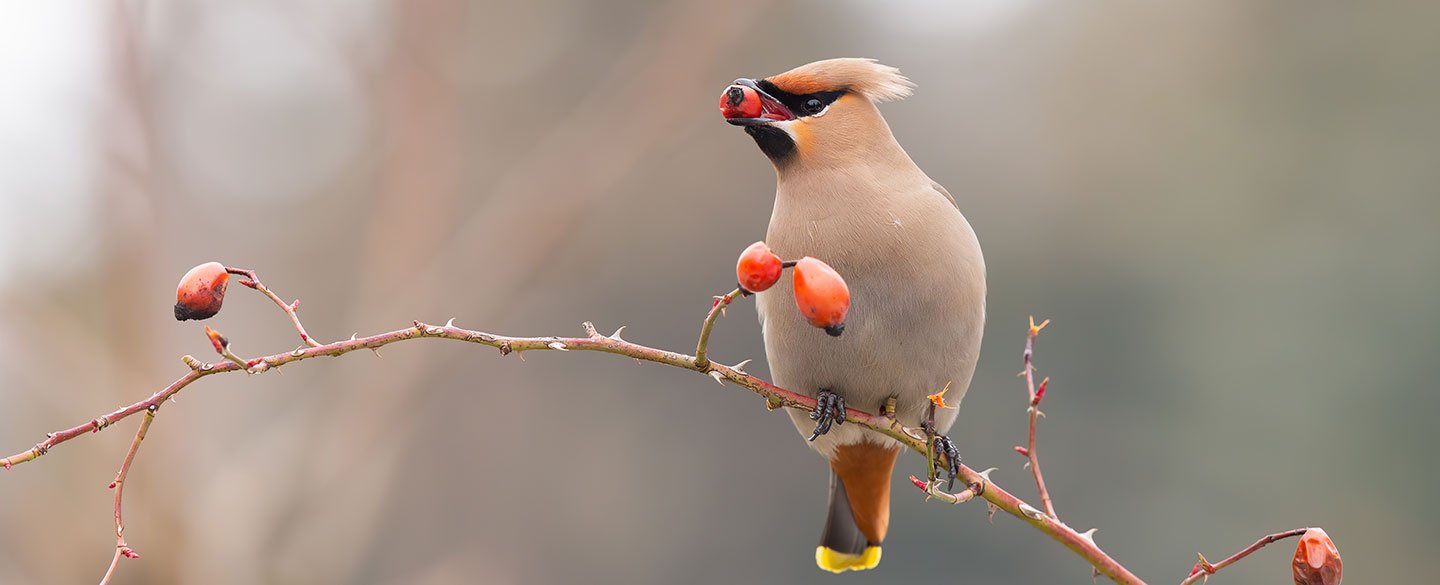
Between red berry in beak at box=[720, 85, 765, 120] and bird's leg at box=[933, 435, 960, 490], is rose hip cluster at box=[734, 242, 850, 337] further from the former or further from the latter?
bird's leg at box=[933, 435, 960, 490]

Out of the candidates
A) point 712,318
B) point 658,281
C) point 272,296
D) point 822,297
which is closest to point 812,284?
point 822,297

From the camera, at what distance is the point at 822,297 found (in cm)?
169

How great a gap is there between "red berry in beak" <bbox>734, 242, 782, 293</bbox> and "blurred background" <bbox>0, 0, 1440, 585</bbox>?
15.3ft

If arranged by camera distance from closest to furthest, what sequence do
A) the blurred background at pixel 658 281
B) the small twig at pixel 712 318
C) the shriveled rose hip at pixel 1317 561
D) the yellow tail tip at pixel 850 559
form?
the small twig at pixel 712 318 < the shriveled rose hip at pixel 1317 561 < the yellow tail tip at pixel 850 559 < the blurred background at pixel 658 281

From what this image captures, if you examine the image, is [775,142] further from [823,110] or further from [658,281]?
[658,281]

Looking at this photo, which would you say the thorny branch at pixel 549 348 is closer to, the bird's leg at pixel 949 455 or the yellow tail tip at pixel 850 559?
the bird's leg at pixel 949 455

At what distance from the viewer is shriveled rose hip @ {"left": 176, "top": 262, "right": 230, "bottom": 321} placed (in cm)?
173

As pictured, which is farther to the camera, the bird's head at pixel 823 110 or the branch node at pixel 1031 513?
the bird's head at pixel 823 110

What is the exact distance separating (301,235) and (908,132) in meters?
4.33

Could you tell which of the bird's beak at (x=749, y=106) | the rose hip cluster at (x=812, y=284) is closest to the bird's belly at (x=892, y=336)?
the bird's beak at (x=749, y=106)

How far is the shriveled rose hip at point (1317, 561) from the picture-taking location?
1.65m

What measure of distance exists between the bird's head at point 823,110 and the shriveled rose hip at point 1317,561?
1.25 metres

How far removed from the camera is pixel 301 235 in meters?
9.01

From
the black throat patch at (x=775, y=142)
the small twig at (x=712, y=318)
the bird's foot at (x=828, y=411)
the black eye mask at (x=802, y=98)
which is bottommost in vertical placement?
the bird's foot at (x=828, y=411)
